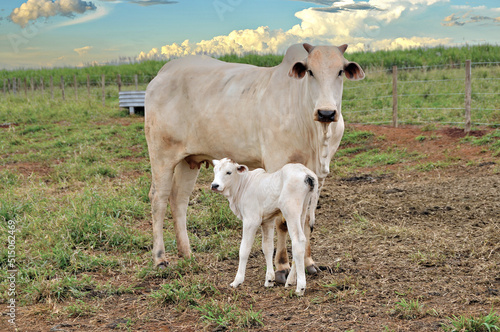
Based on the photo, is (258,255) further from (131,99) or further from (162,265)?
(131,99)

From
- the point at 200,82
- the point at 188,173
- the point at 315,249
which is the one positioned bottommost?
the point at 315,249

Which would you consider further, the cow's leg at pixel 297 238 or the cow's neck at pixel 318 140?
the cow's neck at pixel 318 140

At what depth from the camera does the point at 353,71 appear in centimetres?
439

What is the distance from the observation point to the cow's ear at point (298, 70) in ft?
14.3

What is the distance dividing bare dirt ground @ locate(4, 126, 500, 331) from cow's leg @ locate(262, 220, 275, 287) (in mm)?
98

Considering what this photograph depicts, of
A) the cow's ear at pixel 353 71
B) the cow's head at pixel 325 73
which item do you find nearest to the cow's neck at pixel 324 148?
the cow's head at pixel 325 73

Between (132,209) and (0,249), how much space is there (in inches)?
76.1

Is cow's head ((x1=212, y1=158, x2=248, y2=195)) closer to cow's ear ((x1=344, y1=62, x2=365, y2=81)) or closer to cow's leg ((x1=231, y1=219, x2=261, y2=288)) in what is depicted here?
cow's leg ((x1=231, y1=219, x2=261, y2=288))

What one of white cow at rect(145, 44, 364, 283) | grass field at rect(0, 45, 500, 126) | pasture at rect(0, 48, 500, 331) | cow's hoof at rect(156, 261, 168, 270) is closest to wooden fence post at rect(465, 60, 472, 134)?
grass field at rect(0, 45, 500, 126)

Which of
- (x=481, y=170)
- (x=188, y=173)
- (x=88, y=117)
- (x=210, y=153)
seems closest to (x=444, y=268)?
(x=210, y=153)

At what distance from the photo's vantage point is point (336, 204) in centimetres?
748

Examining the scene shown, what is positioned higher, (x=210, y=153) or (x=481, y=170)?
(x=210, y=153)

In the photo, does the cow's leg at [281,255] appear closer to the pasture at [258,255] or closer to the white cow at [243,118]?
the white cow at [243,118]

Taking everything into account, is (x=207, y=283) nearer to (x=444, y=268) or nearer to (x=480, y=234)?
(x=444, y=268)
